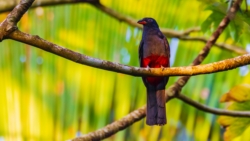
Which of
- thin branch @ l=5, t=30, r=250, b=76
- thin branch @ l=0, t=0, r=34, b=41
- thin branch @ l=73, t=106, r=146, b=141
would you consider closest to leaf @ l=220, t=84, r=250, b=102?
thin branch @ l=73, t=106, r=146, b=141

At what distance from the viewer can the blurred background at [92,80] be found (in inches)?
133

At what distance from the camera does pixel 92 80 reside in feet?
12.2

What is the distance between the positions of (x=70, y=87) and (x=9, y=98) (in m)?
0.47

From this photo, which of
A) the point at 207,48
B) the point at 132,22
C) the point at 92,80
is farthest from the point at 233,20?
the point at 92,80

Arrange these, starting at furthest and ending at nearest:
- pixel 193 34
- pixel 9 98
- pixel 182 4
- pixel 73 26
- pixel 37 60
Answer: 1. pixel 193 34
2. pixel 182 4
3. pixel 73 26
4. pixel 37 60
5. pixel 9 98

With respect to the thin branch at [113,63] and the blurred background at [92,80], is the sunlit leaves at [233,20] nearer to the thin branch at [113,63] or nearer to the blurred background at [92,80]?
the blurred background at [92,80]

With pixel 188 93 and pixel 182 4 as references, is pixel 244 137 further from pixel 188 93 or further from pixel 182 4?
pixel 182 4

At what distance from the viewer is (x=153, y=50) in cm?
354

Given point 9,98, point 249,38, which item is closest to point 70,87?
point 9,98

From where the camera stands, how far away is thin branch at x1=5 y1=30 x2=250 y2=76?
2.35m

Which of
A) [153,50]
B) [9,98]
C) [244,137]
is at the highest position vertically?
[153,50]

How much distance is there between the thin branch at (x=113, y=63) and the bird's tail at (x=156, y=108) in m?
0.57

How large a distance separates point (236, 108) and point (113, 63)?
1216mm

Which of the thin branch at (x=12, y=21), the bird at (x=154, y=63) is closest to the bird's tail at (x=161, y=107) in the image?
the bird at (x=154, y=63)
